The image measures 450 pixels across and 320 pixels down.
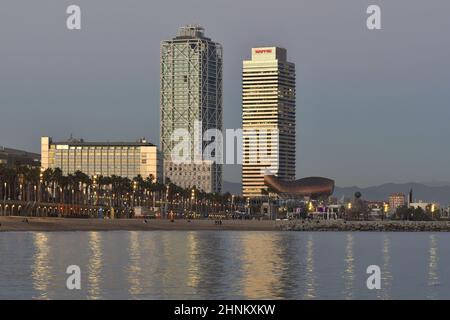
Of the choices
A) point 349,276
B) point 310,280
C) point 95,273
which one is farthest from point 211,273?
point 349,276

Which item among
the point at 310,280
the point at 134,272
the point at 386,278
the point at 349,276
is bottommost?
the point at 386,278

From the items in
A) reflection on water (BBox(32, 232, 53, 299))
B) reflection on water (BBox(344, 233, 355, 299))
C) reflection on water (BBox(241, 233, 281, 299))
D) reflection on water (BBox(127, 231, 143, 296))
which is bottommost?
reflection on water (BBox(344, 233, 355, 299))

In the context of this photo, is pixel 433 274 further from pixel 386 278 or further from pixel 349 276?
pixel 349 276

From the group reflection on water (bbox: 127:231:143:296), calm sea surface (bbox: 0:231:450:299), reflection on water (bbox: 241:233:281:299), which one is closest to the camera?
calm sea surface (bbox: 0:231:450:299)

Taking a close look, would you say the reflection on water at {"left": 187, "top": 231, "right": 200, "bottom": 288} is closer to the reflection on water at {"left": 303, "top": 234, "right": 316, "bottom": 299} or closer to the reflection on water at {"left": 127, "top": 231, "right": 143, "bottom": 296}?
the reflection on water at {"left": 127, "top": 231, "right": 143, "bottom": 296}

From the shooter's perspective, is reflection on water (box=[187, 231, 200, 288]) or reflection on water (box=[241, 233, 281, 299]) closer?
reflection on water (box=[241, 233, 281, 299])

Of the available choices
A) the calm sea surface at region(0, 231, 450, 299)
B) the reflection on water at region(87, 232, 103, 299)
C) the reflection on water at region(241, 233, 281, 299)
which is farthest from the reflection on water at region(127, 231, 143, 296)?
the reflection on water at region(241, 233, 281, 299)

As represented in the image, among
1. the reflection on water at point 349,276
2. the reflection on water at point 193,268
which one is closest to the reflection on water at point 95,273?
the reflection on water at point 193,268

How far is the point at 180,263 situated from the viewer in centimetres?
9831

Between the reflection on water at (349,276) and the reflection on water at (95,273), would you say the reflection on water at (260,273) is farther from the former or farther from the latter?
the reflection on water at (95,273)
